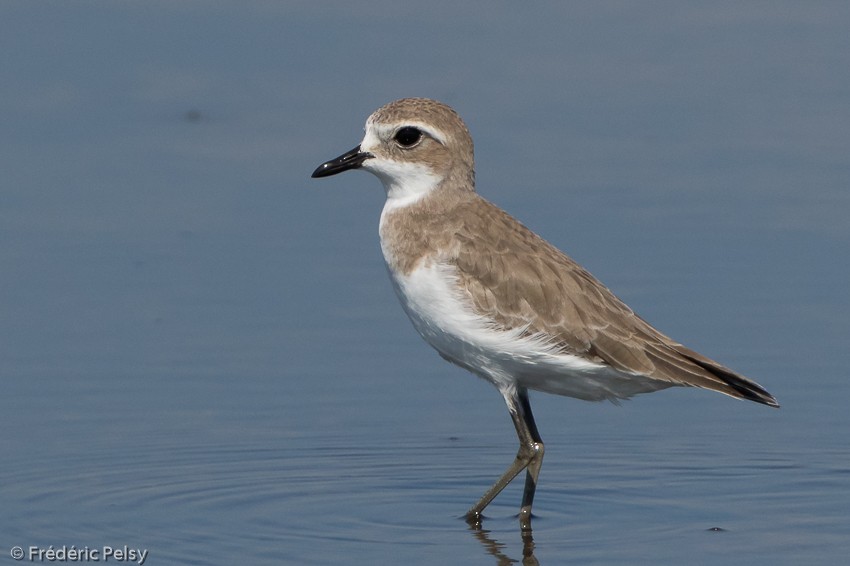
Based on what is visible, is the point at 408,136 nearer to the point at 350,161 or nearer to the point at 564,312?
the point at 350,161

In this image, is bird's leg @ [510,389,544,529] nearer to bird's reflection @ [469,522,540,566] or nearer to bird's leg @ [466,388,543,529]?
bird's leg @ [466,388,543,529]

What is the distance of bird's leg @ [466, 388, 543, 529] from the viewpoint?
47.6ft

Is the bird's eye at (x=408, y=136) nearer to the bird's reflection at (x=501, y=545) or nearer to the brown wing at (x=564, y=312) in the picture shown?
the brown wing at (x=564, y=312)

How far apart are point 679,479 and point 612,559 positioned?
168 cm

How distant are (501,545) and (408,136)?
8.97 feet

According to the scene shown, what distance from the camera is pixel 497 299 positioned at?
46.1 feet

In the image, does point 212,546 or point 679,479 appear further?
point 679,479

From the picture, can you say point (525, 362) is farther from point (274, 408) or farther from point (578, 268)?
point (274, 408)

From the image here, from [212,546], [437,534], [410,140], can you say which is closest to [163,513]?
[212,546]

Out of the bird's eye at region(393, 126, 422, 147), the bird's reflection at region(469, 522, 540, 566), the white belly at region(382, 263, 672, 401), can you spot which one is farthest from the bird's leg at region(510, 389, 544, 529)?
the bird's eye at region(393, 126, 422, 147)

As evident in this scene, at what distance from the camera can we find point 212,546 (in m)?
13.7

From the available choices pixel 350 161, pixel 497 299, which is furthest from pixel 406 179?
pixel 497 299

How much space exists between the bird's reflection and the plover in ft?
0.48

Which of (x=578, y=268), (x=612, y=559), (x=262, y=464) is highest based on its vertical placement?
(x=578, y=268)
